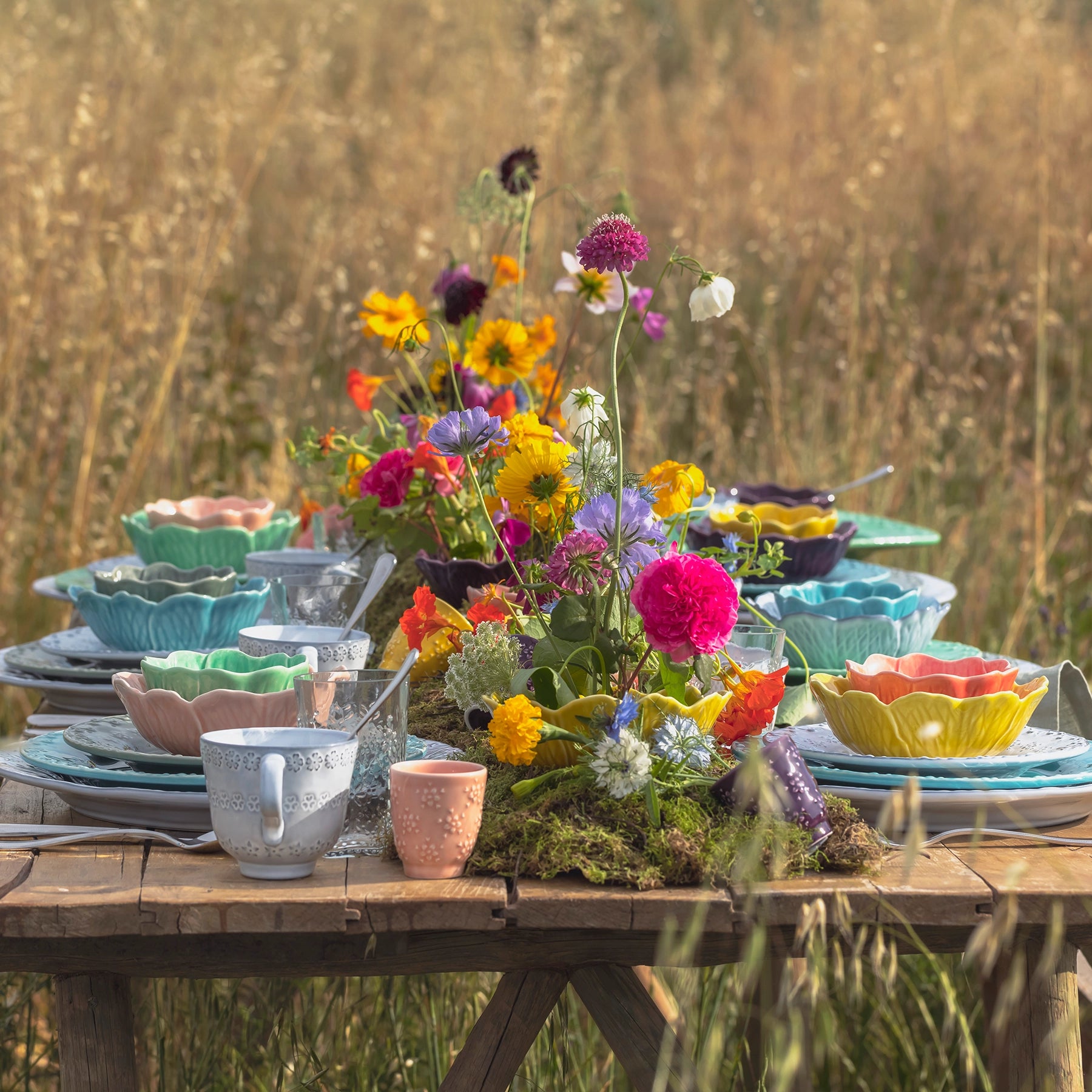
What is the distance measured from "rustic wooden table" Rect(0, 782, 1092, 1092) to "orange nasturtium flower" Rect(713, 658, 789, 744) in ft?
0.58

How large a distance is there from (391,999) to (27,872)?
100cm

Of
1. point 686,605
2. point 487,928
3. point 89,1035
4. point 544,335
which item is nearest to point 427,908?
point 487,928

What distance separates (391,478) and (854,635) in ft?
2.04

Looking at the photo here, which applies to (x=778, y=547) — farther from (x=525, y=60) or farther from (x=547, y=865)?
(x=525, y=60)

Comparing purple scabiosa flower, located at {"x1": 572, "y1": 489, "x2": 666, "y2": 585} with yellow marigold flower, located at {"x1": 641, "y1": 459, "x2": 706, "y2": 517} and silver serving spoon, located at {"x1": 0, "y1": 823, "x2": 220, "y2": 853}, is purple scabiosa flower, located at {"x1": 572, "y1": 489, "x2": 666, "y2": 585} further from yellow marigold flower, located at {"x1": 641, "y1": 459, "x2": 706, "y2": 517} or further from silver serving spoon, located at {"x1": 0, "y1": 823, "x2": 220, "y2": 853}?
silver serving spoon, located at {"x1": 0, "y1": 823, "x2": 220, "y2": 853}

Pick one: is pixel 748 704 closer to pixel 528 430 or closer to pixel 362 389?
pixel 528 430

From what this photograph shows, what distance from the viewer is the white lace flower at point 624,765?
1.09 meters

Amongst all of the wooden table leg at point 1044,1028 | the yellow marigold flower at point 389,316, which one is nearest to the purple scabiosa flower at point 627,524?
the wooden table leg at point 1044,1028

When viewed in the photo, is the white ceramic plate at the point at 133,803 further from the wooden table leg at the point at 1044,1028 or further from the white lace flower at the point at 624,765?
the wooden table leg at the point at 1044,1028

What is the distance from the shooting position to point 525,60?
5.77 m

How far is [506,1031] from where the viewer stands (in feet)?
4.12

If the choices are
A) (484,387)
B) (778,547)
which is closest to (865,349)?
(484,387)

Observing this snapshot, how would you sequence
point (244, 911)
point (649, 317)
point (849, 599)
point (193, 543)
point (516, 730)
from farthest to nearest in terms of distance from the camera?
point (193, 543) → point (649, 317) → point (849, 599) → point (516, 730) → point (244, 911)

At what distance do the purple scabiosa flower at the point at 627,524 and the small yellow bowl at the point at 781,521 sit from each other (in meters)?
0.65
